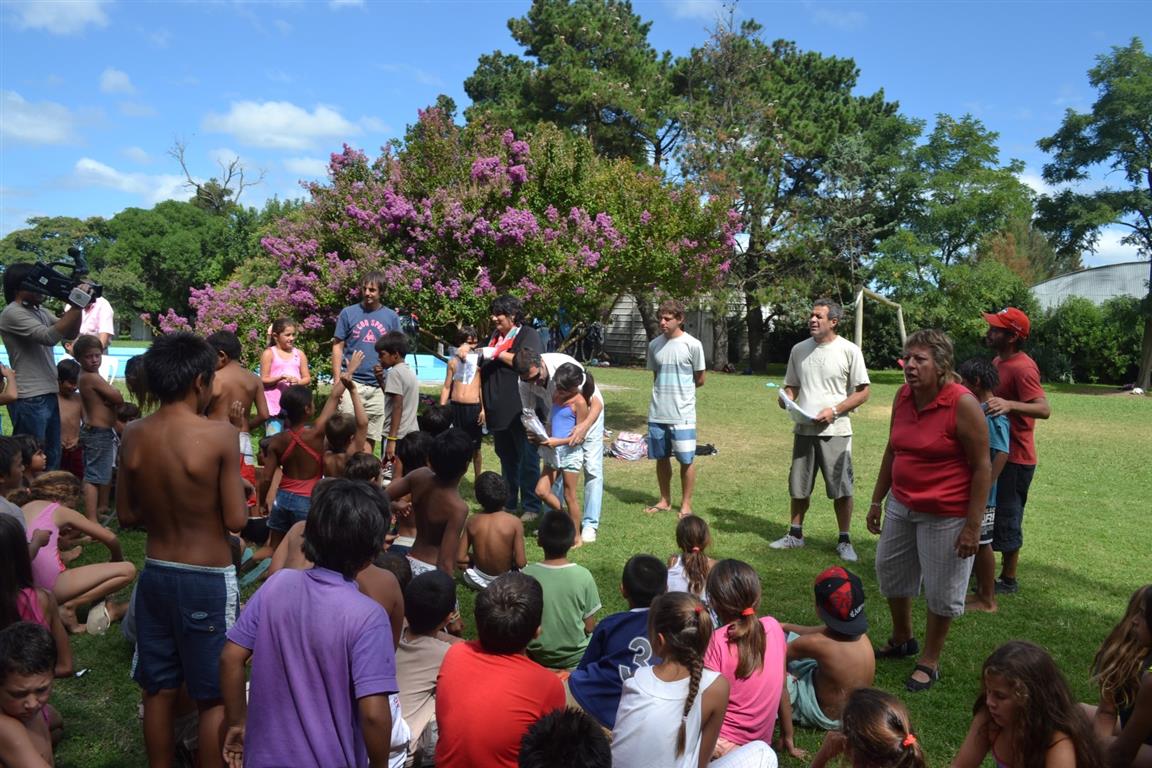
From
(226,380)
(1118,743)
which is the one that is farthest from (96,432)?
(1118,743)

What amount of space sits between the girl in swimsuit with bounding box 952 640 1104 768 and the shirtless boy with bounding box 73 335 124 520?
254 inches

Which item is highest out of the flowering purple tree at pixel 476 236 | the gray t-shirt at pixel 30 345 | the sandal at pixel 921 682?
the flowering purple tree at pixel 476 236

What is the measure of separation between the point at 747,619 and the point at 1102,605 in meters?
3.69

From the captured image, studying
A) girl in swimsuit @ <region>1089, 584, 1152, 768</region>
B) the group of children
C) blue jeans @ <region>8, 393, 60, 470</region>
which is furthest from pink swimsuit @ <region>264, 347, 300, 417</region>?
girl in swimsuit @ <region>1089, 584, 1152, 768</region>

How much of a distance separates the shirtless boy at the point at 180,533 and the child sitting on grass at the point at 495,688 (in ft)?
2.97

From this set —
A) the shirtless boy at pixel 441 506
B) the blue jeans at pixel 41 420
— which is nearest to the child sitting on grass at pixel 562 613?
the shirtless boy at pixel 441 506

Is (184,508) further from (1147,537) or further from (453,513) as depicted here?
(1147,537)

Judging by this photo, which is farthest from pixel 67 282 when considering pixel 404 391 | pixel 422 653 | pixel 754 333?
pixel 754 333

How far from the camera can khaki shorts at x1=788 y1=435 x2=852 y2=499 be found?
674cm

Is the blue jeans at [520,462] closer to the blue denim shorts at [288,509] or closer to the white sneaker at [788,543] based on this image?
the white sneaker at [788,543]

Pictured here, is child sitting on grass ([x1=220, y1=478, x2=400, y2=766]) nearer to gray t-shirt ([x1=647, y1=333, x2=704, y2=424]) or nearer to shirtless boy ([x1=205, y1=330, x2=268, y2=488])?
shirtless boy ([x1=205, y1=330, x2=268, y2=488])

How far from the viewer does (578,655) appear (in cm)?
427

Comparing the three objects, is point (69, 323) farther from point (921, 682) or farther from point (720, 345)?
point (720, 345)

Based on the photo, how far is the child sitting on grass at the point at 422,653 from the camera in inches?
136
